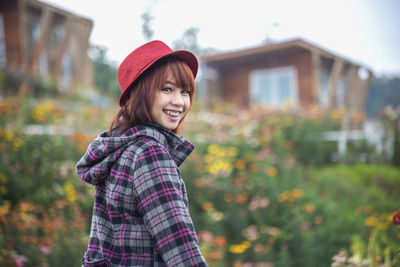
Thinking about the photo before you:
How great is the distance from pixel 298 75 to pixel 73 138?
856 centimetres

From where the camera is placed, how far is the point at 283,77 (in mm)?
11320

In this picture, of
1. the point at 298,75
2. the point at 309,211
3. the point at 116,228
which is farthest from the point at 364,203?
the point at 298,75

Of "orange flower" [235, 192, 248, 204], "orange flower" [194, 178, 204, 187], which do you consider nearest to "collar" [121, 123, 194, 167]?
"orange flower" [235, 192, 248, 204]

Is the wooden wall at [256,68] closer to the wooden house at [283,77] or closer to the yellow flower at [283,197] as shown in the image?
the wooden house at [283,77]

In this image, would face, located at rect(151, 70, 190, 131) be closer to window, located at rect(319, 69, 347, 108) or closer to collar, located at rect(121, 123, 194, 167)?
collar, located at rect(121, 123, 194, 167)

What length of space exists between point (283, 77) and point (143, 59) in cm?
1082

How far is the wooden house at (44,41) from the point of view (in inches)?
401

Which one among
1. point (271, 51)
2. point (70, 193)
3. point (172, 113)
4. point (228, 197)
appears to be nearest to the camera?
point (172, 113)

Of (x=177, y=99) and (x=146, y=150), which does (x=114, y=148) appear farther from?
(x=177, y=99)

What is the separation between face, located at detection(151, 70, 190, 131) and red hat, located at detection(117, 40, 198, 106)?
3.4 inches

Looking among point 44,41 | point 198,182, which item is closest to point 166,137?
point 198,182

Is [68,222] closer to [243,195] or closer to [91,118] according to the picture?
[243,195]

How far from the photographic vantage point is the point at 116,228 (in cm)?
105

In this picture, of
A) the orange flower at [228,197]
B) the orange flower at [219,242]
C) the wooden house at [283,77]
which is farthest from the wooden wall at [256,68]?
the orange flower at [219,242]
